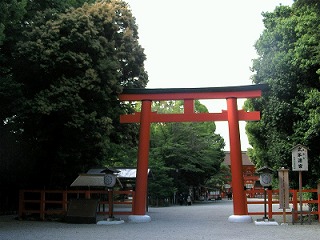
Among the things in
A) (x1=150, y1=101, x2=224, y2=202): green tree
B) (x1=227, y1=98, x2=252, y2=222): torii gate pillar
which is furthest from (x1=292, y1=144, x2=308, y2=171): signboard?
(x1=150, y1=101, x2=224, y2=202): green tree

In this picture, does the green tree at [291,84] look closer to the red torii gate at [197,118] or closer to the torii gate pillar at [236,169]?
the red torii gate at [197,118]

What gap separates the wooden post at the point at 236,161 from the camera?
56.2 feet

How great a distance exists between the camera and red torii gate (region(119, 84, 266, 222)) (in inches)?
682

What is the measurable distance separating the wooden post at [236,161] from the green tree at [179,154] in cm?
1629

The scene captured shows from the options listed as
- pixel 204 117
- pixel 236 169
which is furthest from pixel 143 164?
pixel 236 169

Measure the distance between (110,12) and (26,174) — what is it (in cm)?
879

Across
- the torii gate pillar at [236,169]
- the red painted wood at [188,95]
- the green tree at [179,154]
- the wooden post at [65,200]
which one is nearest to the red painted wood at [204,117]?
the torii gate pillar at [236,169]

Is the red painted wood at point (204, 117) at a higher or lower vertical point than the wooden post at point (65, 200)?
higher

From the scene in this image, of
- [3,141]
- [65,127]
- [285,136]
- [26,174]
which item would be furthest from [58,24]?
[285,136]

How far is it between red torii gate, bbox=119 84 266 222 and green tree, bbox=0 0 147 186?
142 cm

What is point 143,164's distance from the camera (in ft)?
58.9

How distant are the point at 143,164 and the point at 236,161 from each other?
380cm

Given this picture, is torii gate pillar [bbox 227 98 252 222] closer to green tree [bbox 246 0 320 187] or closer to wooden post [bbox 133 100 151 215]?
green tree [bbox 246 0 320 187]

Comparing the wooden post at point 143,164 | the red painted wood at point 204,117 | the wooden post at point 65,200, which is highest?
the red painted wood at point 204,117
